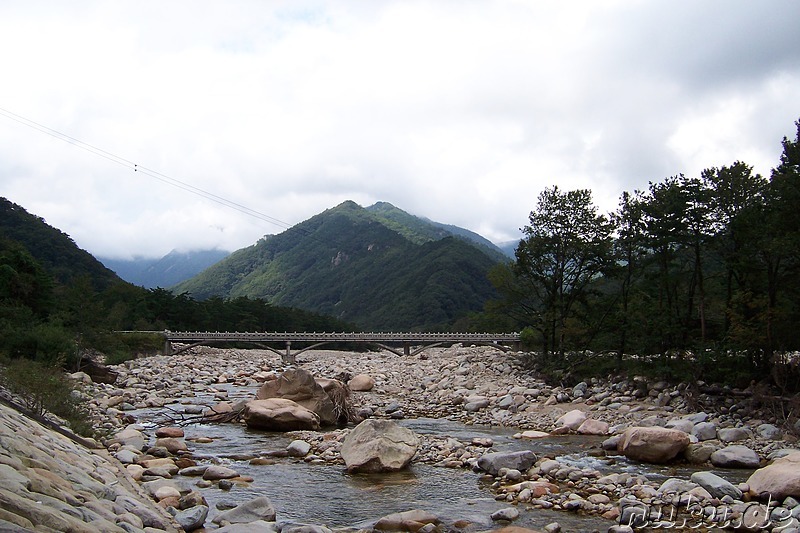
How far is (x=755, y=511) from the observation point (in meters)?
11.0

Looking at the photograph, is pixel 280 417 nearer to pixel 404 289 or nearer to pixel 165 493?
pixel 165 493

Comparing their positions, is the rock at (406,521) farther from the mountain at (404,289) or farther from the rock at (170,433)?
the mountain at (404,289)

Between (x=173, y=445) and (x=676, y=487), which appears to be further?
(x=173, y=445)

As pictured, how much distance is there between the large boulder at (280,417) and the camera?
21031mm

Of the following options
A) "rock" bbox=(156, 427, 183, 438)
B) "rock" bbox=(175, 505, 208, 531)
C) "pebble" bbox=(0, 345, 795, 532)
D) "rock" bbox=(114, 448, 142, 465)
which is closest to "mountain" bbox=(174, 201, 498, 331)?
"pebble" bbox=(0, 345, 795, 532)

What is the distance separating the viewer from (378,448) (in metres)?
15.4

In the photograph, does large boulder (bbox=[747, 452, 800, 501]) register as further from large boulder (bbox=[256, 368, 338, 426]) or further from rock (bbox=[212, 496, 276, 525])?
large boulder (bbox=[256, 368, 338, 426])

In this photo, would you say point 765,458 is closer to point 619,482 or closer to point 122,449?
point 619,482

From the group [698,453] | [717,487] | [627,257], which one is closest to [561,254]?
→ [627,257]

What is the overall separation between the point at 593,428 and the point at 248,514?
14.8m

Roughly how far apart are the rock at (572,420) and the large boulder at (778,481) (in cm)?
948

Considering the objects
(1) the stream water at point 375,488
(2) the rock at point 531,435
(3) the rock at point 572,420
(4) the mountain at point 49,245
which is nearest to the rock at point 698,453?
(1) the stream water at point 375,488

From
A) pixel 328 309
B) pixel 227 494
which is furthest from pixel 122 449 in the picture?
pixel 328 309

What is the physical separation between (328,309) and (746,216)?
156 meters
